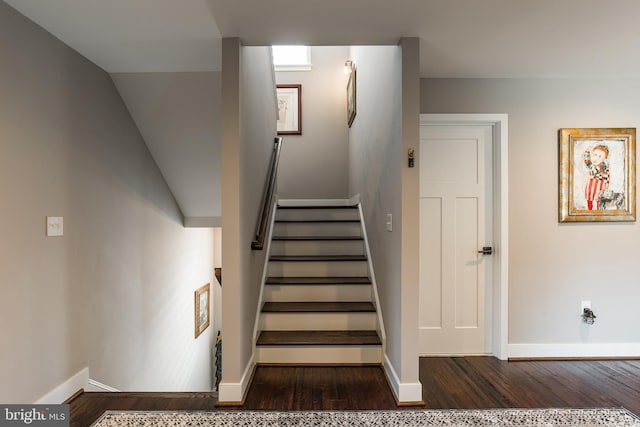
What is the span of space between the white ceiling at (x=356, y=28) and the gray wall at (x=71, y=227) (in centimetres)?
31

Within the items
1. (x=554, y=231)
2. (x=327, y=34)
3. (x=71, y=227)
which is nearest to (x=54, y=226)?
(x=71, y=227)

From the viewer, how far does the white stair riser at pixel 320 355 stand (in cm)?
268

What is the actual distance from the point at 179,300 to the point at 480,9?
427 cm

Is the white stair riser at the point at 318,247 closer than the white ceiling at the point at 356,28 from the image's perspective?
No

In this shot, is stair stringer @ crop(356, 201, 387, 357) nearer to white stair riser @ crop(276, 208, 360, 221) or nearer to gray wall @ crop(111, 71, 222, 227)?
white stair riser @ crop(276, 208, 360, 221)

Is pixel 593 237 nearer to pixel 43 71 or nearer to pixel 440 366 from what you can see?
pixel 440 366

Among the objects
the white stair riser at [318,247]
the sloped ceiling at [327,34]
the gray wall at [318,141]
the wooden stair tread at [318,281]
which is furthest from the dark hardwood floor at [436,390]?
the gray wall at [318,141]

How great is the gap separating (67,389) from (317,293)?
189 centimetres

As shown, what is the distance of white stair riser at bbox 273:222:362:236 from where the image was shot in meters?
3.88

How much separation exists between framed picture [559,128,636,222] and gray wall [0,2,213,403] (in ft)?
12.1

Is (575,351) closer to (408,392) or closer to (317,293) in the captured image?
(408,392)

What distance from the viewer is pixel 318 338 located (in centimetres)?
277

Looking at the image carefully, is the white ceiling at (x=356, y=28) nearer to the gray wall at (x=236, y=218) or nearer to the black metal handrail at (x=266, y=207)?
the gray wall at (x=236, y=218)

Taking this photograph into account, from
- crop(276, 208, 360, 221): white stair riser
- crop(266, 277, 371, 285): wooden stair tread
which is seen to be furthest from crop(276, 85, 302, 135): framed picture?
crop(266, 277, 371, 285): wooden stair tread
